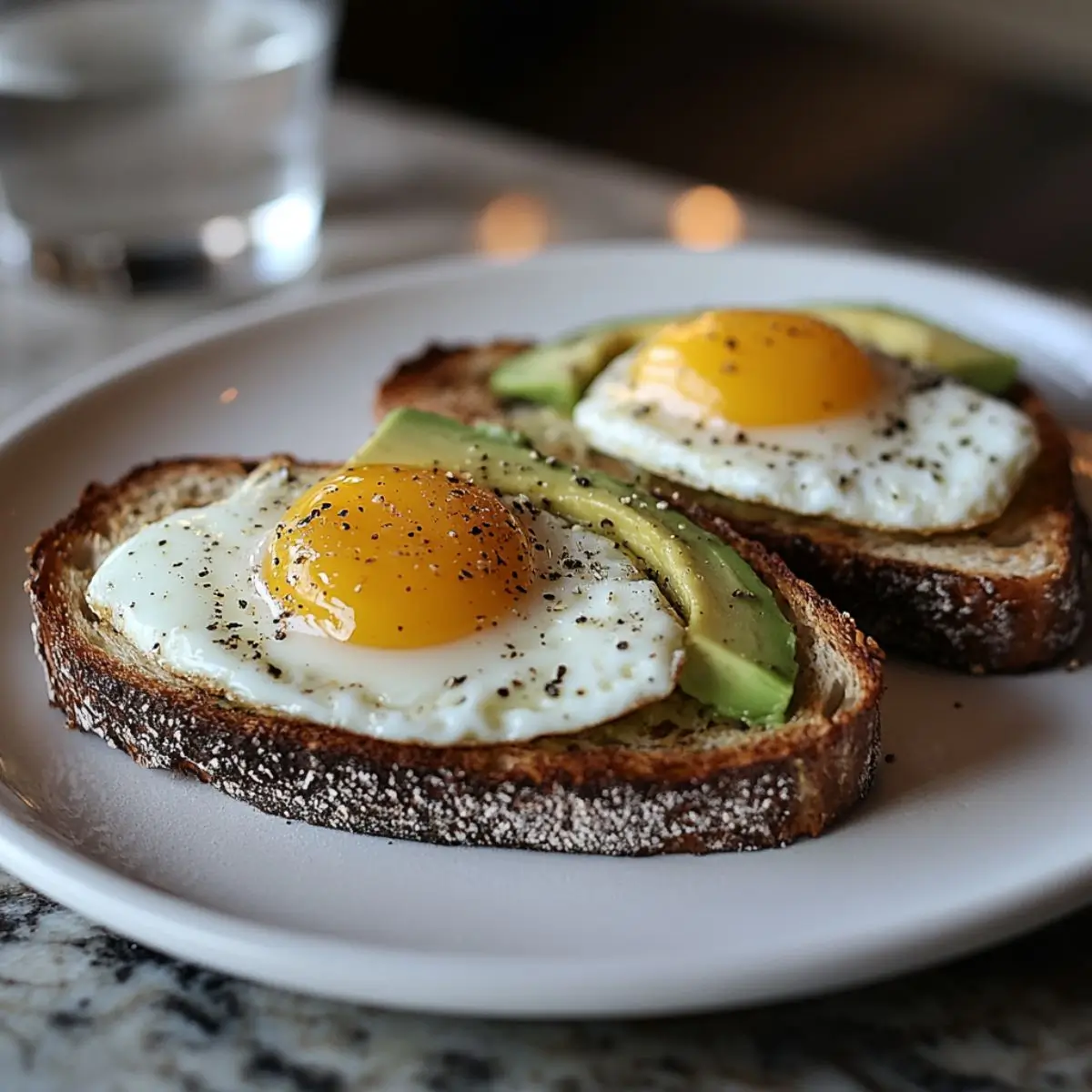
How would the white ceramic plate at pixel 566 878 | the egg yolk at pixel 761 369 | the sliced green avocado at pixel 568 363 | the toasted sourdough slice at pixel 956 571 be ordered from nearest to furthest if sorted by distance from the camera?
the white ceramic plate at pixel 566 878, the toasted sourdough slice at pixel 956 571, the egg yolk at pixel 761 369, the sliced green avocado at pixel 568 363

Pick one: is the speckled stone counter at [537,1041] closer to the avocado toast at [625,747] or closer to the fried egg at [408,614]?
the avocado toast at [625,747]

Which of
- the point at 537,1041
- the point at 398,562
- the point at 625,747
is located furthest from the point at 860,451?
the point at 537,1041

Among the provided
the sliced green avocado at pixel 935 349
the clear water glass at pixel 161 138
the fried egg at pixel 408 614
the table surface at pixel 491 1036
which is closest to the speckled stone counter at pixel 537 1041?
the table surface at pixel 491 1036

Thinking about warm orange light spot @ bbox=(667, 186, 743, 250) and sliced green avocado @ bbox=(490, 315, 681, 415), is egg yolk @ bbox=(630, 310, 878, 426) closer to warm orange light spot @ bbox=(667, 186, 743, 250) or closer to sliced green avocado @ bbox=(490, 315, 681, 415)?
sliced green avocado @ bbox=(490, 315, 681, 415)

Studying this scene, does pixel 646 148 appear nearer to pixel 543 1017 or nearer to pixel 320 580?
pixel 320 580

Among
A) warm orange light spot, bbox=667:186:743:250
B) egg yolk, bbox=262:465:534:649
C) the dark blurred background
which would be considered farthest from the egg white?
the dark blurred background
